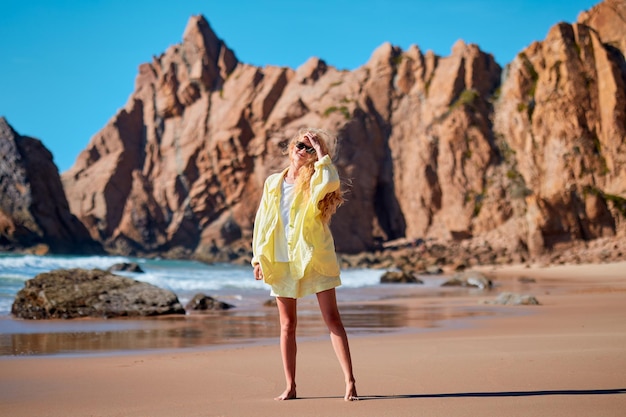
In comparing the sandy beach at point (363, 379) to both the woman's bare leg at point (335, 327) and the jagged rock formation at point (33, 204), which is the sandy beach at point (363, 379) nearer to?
the woman's bare leg at point (335, 327)

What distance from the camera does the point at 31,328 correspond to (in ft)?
31.2

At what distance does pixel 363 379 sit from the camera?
5.29m

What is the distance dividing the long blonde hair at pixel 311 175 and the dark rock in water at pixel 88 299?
290 inches

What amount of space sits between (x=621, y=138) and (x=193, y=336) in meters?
53.1

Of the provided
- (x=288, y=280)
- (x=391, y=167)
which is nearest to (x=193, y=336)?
(x=288, y=280)

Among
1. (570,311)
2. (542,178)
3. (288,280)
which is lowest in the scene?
(570,311)

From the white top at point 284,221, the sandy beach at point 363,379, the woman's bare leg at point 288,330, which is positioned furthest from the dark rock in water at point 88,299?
the white top at point 284,221

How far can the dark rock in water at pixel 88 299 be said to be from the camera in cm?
1145

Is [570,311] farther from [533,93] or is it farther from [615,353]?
[533,93]

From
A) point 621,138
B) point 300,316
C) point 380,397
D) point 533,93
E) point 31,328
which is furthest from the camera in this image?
point 533,93

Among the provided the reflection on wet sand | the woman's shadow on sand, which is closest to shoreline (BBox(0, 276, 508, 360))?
the reflection on wet sand

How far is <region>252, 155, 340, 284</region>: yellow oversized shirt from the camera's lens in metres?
4.66

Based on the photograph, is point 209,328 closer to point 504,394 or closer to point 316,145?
point 316,145

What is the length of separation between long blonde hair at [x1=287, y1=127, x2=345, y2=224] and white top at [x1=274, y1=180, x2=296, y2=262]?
85 mm
